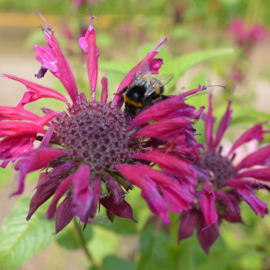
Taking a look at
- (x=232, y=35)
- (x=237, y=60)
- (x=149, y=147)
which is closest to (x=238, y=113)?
(x=149, y=147)

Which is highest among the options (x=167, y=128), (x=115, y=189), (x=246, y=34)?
(x=246, y=34)

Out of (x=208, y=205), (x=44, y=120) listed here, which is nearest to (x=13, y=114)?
(x=44, y=120)

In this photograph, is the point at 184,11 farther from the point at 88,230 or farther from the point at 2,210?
the point at 2,210

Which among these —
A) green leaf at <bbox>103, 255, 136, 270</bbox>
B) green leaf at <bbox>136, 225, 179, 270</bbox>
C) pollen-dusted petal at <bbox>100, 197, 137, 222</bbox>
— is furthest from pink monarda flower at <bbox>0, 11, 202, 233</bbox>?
green leaf at <bbox>103, 255, 136, 270</bbox>

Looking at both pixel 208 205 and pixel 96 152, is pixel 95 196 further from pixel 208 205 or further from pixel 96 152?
pixel 208 205

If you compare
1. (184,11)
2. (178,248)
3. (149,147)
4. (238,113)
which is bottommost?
(178,248)

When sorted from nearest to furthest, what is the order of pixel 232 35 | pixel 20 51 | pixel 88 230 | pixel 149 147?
pixel 149 147
pixel 88 230
pixel 232 35
pixel 20 51

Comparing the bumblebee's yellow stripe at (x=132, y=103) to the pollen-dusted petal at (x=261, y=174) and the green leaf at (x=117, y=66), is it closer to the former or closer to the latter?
the green leaf at (x=117, y=66)

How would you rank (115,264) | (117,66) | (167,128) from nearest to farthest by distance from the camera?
1. (167,128)
2. (117,66)
3. (115,264)
